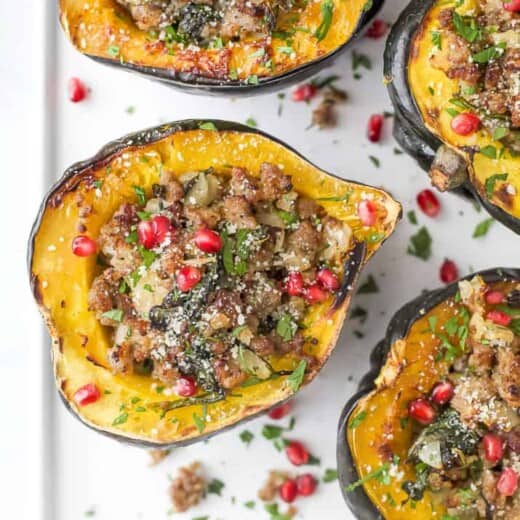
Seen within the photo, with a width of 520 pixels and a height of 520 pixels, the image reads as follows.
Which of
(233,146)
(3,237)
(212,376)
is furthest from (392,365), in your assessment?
(3,237)

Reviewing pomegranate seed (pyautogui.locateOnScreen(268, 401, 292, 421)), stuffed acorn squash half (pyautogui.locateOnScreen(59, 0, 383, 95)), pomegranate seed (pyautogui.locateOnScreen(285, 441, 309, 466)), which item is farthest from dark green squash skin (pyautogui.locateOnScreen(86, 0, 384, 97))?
pomegranate seed (pyautogui.locateOnScreen(285, 441, 309, 466))

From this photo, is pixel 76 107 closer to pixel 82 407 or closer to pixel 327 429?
pixel 82 407

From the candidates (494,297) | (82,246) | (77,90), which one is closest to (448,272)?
(494,297)

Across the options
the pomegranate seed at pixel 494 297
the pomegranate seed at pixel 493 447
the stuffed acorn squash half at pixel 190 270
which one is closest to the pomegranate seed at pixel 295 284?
the stuffed acorn squash half at pixel 190 270

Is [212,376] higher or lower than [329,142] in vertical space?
lower

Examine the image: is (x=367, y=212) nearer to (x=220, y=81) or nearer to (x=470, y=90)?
(x=470, y=90)

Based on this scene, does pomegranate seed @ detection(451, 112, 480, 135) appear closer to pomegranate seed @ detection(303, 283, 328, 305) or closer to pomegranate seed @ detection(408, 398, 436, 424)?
pomegranate seed @ detection(303, 283, 328, 305)

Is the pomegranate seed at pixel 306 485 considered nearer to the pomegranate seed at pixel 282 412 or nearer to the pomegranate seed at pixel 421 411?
the pomegranate seed at pixel 282 412
